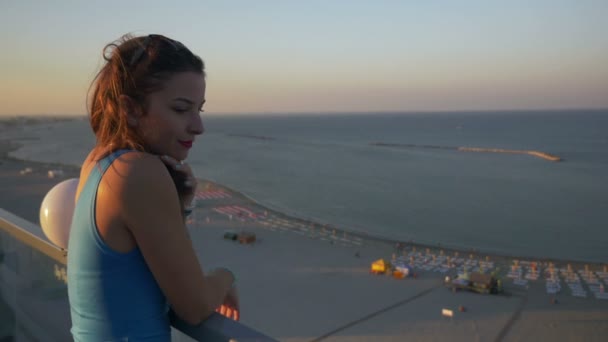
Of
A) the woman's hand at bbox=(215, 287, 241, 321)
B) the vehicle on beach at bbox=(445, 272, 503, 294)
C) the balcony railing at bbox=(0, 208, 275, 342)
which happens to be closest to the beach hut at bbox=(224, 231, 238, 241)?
the vehicle on beach at bbox=(445, 272, 503, 294)

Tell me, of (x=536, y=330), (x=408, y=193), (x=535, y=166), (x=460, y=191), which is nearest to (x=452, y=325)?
(x=536, y=330)

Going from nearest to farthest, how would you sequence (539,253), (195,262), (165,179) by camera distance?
1. (165,179)
2. (195,262)
3. (539,253)

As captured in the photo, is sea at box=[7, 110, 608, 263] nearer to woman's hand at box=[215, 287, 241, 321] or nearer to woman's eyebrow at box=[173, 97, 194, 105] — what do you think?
woman's hand at box=[215, 287, 241, 321]

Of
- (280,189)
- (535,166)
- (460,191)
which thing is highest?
(535,166)

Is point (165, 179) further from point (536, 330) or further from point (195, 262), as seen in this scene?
point (536, 330)

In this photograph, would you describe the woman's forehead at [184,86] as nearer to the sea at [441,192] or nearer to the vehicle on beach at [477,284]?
the vehicle on beach at [477,284]

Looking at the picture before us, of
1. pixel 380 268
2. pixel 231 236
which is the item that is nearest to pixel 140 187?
pixel 380 268
